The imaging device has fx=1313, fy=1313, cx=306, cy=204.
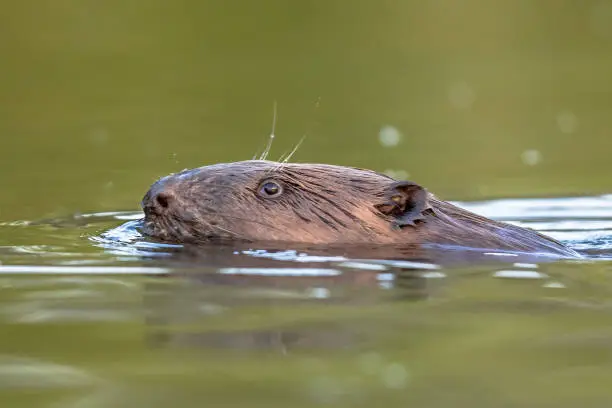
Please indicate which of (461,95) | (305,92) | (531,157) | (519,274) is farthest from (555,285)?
(461,95)

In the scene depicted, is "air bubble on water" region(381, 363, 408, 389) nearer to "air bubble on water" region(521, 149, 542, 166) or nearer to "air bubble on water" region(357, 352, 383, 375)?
"air bubble on water" region(357, 352, 383, 375)

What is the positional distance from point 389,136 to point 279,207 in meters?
5.30

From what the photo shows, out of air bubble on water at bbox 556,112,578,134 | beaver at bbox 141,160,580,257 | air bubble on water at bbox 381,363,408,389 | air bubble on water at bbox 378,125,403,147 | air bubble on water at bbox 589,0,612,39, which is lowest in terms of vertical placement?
air bubble on water at bbox 381,363,408,389

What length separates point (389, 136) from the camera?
11094 mm

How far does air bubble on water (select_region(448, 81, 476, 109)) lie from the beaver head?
305 inches

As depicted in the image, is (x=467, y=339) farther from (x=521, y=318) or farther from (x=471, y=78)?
(x=471, y=78)

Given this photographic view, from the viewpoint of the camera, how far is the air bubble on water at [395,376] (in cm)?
344

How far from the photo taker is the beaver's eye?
5.89m

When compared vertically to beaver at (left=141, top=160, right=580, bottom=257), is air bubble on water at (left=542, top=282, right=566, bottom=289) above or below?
below

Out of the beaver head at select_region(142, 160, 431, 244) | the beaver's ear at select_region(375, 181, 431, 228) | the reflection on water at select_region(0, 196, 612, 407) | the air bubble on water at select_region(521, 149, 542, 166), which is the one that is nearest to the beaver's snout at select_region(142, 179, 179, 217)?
the beaver head at select_region(142, 160, 431, 244)

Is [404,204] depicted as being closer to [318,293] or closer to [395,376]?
[318,293]

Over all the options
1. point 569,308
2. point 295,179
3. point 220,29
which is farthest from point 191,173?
point 220,29

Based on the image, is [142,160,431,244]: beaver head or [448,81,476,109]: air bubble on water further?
[448,81,476,109]: air bubble on water

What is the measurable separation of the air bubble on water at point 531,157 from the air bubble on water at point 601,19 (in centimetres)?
897
